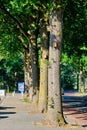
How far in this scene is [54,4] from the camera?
62.6ft

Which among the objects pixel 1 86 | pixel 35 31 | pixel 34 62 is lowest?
pixel 1 86

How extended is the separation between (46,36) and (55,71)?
22.7 ft

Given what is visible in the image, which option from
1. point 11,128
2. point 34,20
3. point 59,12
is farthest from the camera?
point 34,20

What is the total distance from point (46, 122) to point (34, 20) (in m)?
12.1

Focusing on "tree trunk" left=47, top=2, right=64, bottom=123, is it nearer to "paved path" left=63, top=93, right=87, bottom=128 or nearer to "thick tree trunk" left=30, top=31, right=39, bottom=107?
"paved path" left=63, top=93, right=87, bottom=128

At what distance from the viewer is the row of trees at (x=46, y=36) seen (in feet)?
63.5

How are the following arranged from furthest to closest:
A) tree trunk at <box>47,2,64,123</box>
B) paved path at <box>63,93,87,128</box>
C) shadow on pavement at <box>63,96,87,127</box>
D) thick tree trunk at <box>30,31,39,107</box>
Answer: thick tree trunk at <box>30,31,39,107</box> < shadow on pavement at <box>63,96,87,127</box> < paved path at <box>63,93,87,128</box> < tree trunk at <box>47,2,64,123</box>

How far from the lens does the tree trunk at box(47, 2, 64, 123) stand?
19281 mm

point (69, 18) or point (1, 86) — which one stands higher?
point (69, 18)

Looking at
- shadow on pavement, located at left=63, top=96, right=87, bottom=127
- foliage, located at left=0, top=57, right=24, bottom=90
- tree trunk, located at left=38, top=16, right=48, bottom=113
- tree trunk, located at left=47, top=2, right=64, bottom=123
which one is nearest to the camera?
tree trunk, located at left=47, top=2, right=64, bottom=123

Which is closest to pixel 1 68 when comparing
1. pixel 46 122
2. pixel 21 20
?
pixel 21 20

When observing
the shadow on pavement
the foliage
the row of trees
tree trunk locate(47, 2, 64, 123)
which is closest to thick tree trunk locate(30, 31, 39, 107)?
the row of trees

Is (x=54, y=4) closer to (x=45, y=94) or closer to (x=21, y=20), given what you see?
(x=45, y=94)

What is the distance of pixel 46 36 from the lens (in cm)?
2602
